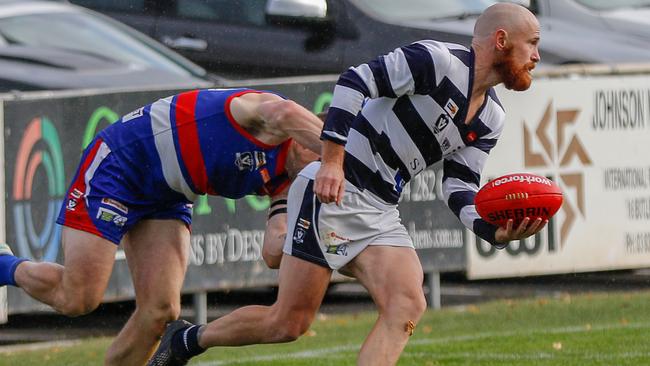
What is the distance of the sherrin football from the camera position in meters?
7.53

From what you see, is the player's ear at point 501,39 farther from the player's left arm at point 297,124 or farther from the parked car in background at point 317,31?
the parked car in background at point 317,31

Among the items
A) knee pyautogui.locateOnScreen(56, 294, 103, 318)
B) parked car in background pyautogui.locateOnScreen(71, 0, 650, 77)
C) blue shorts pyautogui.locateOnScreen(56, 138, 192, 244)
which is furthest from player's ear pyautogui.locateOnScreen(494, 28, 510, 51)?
parked car in background pyautogui.locateOnScreen(71, 0, 650, 77)

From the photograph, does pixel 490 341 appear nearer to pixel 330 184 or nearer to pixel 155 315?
pixel 155 315

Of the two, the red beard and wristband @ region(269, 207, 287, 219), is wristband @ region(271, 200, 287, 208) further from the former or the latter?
the red beard

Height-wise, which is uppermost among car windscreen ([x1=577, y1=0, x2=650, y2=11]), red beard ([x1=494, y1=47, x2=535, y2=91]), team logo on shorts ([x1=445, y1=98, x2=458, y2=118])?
red beard ([x1=494, y1=47, x2=535, y2=91])

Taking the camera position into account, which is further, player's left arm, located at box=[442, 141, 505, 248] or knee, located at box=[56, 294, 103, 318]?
knee, located at box=[56, 294, 103, 318]

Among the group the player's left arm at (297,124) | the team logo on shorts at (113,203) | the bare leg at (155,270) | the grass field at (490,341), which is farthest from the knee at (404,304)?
the grass field at (490,341)

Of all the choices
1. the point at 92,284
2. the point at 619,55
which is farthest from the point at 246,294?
the point at 92,284

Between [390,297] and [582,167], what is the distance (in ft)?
19.0

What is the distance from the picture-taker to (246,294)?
44.4 feet

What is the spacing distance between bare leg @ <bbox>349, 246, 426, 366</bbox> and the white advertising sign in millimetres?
4985

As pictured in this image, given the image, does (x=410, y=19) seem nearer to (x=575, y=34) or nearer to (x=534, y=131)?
(x=575, y=34)

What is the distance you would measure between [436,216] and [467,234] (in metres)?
0.26

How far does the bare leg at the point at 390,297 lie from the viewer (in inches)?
293
